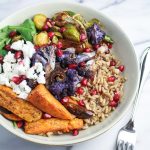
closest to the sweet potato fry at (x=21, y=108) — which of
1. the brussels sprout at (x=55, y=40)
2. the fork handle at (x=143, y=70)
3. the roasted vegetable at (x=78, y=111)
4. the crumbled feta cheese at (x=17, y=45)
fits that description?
the roasted vegetable at (x=78, y=111)

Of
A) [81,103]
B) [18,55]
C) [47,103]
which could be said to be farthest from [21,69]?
[81,103]

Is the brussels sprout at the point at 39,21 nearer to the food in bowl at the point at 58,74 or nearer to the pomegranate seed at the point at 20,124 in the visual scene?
the food in bowl at the point at 58,74

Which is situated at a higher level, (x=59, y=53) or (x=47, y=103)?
(x=59, y=53)

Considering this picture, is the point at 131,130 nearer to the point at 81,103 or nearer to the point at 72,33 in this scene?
the point at 81,103

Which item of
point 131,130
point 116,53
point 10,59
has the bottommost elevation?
point 131,130

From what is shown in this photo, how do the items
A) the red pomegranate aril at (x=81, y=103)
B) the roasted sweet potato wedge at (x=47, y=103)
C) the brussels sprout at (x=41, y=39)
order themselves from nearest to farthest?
the roasted sweet potato wedge at (x=47, y=103) → the red pomegranate aril at (x=81, y=103) → the brussels sprout at (x=41, y=39)

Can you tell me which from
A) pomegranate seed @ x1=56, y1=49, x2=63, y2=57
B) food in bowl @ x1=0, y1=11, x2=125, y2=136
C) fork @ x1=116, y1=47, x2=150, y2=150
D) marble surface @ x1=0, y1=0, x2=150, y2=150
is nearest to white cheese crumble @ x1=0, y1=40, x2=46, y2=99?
food in bowl @ x1=0, y1=11, x2=125, y2=136

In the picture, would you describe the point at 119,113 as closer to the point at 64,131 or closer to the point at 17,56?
the point at 64,131
